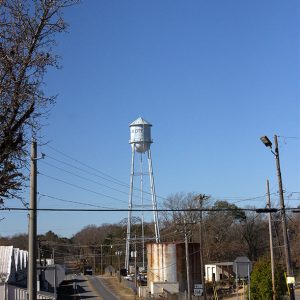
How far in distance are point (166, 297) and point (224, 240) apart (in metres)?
41.6

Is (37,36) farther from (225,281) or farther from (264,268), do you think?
(225,281)

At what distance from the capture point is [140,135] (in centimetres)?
7519

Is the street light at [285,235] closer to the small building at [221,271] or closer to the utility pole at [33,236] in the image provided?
the utility pole at [33,236]

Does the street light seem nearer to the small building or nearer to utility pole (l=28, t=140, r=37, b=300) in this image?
utility pole (l=28, t=140, r=37, b=300)

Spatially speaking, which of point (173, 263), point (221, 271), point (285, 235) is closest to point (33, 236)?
point (285, 235)

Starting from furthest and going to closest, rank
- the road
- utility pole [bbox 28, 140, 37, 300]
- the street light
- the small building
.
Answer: the small building, the road, the street light, utility pole [bbox 28, 140, 37, 300]

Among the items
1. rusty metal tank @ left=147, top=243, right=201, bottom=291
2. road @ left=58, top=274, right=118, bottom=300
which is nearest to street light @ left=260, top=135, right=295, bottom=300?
rusty metal tank @ left=147, top=243, right=201, bottom=291

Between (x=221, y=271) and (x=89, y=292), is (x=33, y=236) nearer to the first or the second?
(x=89, y=292)

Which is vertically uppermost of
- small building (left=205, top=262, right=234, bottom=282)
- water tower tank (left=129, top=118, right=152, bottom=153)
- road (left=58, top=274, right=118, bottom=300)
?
water tower tank (left=129, top=118, right=152, bottom=153)

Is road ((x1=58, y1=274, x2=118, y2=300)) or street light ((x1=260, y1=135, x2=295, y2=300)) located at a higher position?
street light ((x1=260, y1=135, x2=295, y2=300))

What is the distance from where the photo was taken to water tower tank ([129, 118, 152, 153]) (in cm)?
7475

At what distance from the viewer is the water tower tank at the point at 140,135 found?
245 feet

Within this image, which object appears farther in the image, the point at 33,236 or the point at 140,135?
the point at 140,135

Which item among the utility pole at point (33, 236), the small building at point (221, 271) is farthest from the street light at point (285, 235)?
the small building at point (221, 271)
